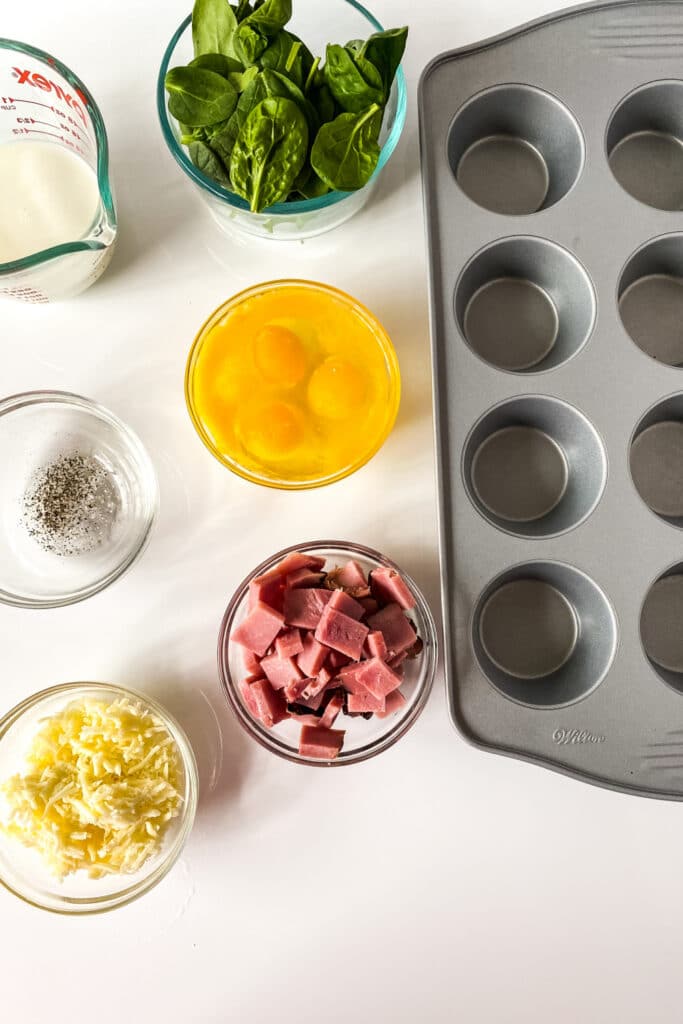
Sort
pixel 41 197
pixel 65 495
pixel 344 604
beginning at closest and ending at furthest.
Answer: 1. pixel 344 604
2. pixel 41 197
3. pixel 65 495

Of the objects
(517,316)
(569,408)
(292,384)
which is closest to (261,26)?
(292,384)

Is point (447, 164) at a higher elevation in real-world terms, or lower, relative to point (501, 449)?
higher

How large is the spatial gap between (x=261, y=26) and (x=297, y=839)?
1604mm

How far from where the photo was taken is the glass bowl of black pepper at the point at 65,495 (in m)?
1.61

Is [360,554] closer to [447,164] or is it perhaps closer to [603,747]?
[603,747]

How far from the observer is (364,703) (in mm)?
1453

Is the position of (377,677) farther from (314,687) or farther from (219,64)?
(219,64)

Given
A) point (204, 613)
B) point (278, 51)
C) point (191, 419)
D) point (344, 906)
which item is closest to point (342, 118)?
point (278, 51)

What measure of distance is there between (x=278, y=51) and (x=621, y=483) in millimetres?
1047

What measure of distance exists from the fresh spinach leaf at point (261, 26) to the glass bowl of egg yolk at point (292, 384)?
429 mm

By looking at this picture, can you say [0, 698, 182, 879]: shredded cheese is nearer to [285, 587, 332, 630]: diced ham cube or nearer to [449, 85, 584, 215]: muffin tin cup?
[285, 587, 332, 630]: diced ham cube

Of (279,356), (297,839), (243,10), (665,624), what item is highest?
(243,10)

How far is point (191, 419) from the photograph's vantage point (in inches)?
62.7

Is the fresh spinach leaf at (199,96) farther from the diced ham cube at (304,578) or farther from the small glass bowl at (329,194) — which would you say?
the diced ham cube at (304,578)
